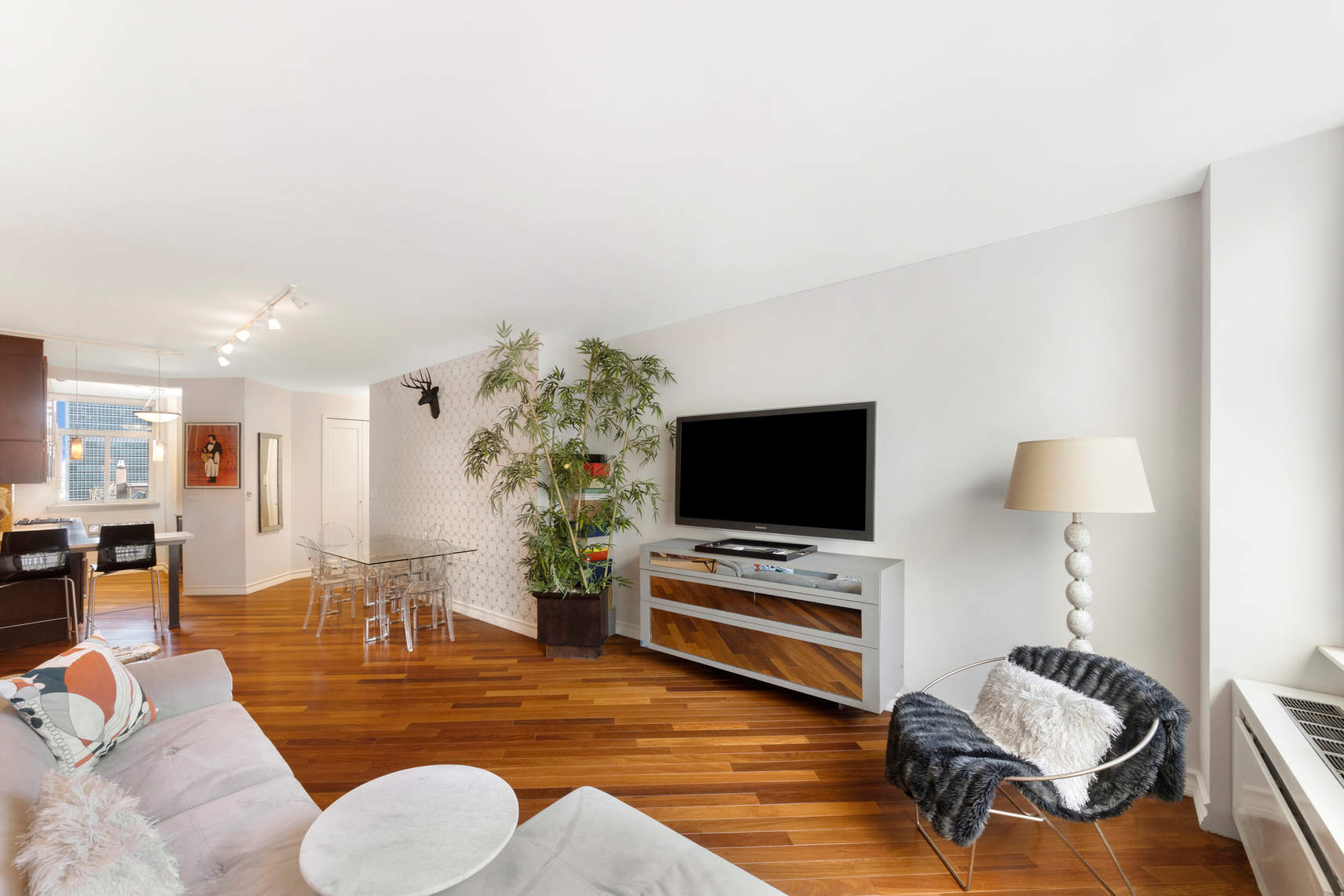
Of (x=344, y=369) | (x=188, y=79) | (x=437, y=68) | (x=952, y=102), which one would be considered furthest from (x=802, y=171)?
(x=344, y=369)

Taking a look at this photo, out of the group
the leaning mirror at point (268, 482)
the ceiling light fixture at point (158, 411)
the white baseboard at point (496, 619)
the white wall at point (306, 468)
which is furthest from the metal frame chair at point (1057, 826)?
the white wall at point (306, 468)

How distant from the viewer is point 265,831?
58.9 inches

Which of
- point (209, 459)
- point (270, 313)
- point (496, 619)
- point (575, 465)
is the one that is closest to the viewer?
point (270, 313)

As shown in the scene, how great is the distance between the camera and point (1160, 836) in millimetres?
2072

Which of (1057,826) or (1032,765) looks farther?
(1057,826)

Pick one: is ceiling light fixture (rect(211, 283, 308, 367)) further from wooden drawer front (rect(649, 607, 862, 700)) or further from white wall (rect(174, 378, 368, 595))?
wooden drawer front (rect(649, 607, 862, 700))

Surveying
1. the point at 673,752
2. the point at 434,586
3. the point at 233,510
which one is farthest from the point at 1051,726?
the point at 233,510

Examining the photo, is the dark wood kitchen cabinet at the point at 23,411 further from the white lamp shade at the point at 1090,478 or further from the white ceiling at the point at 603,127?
the white lamp shade at the point at 1090,478

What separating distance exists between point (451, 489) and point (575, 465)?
7.13ft

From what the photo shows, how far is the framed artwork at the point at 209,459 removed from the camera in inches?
253

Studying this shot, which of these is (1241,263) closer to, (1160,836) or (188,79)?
(1160,836)

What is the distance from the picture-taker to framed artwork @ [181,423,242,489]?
6.43 meters

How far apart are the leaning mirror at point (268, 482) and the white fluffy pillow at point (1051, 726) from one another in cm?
776

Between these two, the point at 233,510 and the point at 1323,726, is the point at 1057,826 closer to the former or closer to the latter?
the point at 1323,726
